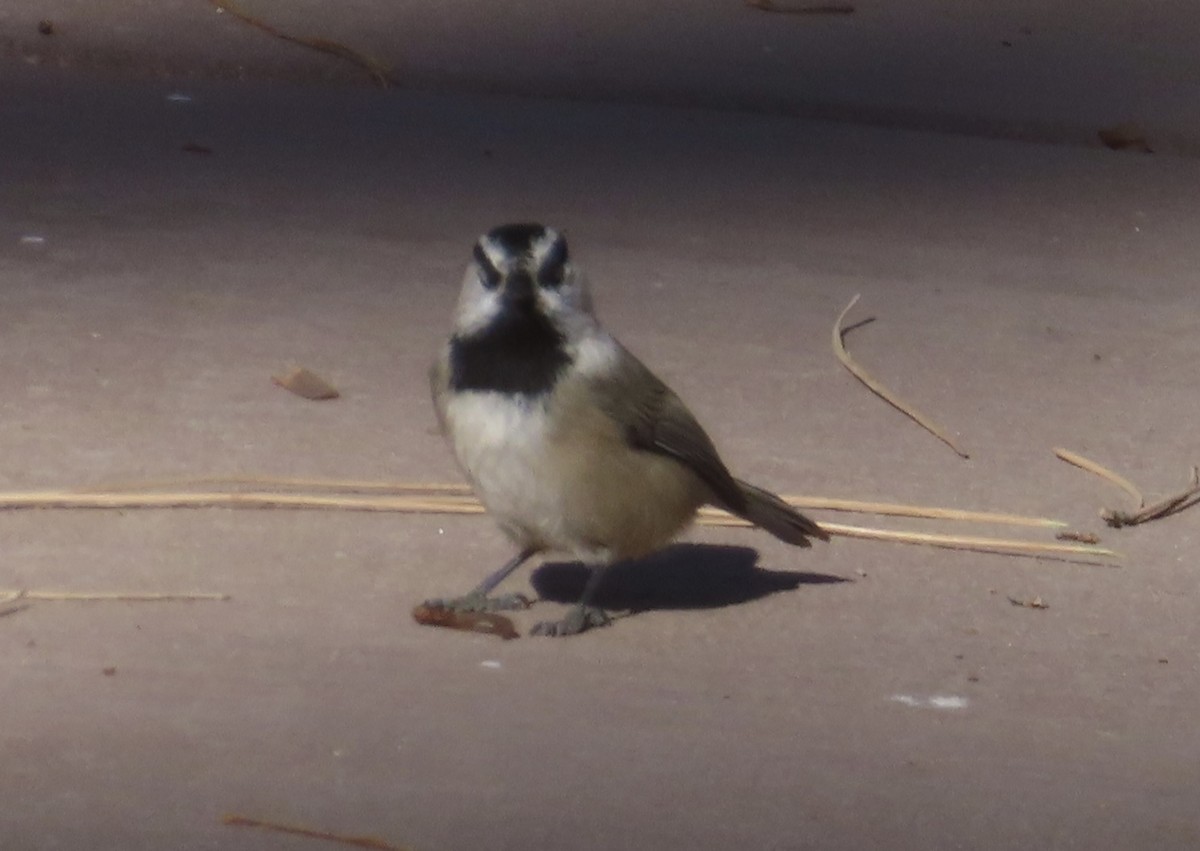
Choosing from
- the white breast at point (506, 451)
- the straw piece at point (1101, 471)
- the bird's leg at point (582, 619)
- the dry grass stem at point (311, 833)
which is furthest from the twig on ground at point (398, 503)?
the dry grass stem at point (311, 833)

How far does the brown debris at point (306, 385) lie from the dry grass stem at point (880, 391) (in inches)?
52.6

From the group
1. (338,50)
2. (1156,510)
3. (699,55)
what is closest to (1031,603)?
(1156,510)

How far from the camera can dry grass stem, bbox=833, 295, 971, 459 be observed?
17.6ft

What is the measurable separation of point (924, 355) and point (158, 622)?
2.39 metres

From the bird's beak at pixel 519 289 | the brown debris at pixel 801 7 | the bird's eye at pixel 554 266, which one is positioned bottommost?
the brown debris at pixel 801 7

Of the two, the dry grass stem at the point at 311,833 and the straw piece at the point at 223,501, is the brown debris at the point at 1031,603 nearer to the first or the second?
the straw piece at the point at 223,501

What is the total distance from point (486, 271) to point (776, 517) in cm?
87

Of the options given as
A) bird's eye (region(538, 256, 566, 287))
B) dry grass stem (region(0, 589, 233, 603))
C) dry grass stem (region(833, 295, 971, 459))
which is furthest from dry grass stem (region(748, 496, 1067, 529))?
dry grass stem (region(0, 589, 233, 603))

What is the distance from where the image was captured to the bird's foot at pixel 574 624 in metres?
4.41

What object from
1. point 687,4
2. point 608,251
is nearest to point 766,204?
point 608,251

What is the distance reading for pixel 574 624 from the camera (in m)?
4.41

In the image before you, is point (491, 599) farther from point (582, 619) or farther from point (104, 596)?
point (104, 596)

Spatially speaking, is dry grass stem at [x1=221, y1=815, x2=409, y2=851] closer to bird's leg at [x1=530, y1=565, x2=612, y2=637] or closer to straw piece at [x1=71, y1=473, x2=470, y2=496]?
bird's leg at [x1=530, y1=565, x2=612, y2=637]

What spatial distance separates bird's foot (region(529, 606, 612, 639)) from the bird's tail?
15.5 inches
